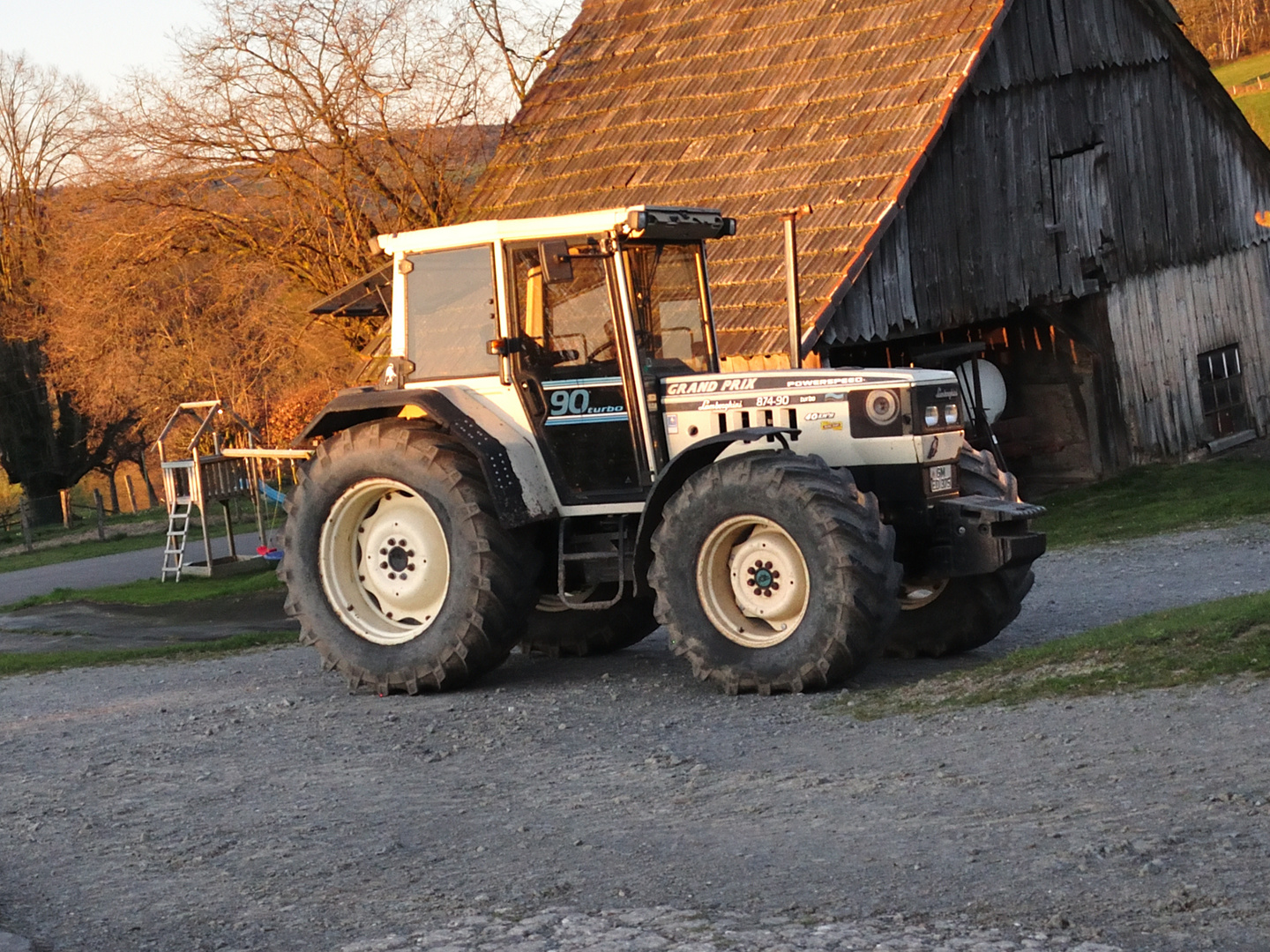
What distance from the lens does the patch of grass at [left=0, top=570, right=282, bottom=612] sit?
2025cm

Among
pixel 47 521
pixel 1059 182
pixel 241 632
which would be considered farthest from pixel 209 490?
pixel 47 521

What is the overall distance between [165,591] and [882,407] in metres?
14.0

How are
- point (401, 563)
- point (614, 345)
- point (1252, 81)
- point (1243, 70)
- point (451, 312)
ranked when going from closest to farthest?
point (614, 345) < point (451, 312) < point (401, 563) < point (1252, 81) < point (1243, 70)

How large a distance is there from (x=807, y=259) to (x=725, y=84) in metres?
3.85

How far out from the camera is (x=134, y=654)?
46.9 ft

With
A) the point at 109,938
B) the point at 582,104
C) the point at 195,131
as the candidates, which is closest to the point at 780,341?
the point at 582,104

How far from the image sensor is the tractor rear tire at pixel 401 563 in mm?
9664

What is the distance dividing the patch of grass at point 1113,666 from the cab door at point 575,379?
2135 millimetres

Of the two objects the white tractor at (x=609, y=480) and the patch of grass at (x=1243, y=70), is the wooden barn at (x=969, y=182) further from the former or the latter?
the patch of grass at (x=1243, y=70)

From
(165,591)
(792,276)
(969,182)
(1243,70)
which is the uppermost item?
(1243,70)

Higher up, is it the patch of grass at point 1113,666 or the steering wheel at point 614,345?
the steering wheel at point 614,345

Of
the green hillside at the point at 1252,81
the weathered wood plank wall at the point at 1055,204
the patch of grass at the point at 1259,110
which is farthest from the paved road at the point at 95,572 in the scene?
the patch of grass at the point at 1259,110

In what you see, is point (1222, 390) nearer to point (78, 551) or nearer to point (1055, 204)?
point (1055, 204)

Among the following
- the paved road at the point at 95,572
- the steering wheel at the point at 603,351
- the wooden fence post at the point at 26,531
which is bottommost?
the paved road at the point at 95,572
